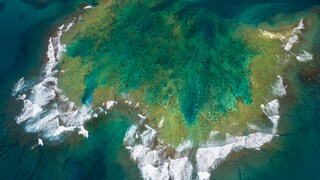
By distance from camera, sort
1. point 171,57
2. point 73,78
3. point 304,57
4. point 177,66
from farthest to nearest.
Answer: point 171,57 < point 73,78 < point 304,57 < point 177,66

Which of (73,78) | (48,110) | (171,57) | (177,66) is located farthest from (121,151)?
(171,57)

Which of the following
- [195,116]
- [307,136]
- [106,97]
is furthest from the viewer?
[106,97]

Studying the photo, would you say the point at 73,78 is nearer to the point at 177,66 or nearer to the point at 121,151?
the point at 121,151

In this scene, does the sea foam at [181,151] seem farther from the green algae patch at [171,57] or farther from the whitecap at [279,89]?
the green algae patch at [171,57]

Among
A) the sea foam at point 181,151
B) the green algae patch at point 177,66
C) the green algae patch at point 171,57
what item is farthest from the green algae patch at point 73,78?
the sea foam at point 181,151

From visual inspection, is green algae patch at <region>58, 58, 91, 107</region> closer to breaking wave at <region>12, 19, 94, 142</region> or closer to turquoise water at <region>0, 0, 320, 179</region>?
breaking wave at <region>12, 19, 94, 142</region>

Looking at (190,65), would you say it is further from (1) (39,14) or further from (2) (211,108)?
(1) (39,14)

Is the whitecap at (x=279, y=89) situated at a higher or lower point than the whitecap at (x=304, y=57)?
lower

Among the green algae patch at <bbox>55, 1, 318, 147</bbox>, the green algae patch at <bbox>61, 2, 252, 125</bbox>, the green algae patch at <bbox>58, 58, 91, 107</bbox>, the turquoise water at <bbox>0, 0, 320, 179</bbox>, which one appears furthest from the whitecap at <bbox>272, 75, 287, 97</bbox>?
the green algae patch at <bbox>58, 58, 91, 107</bbox>

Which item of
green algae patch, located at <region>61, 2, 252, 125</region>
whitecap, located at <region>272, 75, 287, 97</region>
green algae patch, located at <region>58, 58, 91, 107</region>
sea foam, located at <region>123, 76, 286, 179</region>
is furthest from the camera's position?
green algae patch, located at <region>58, 58, 91, 107</region>

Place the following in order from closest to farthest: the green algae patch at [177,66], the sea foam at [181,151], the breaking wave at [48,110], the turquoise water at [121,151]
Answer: the turquoise water at [121,151] → the sea foam at [181,151] → the green algae patch at [177,66] → the breaking wave at [48,110]

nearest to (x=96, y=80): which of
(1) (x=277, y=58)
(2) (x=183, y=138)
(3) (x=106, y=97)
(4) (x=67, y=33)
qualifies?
(3) (x=106, y=97)
